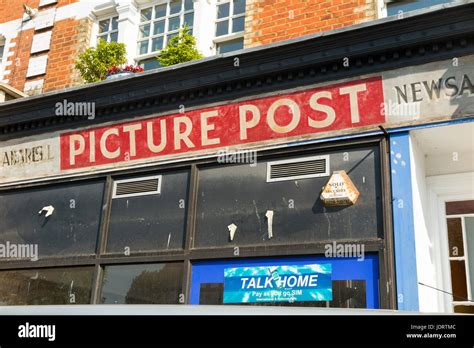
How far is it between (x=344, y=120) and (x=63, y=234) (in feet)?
14.6

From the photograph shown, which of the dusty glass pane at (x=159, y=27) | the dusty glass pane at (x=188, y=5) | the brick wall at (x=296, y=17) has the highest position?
the dusty glass pane at (x=188, y=5)

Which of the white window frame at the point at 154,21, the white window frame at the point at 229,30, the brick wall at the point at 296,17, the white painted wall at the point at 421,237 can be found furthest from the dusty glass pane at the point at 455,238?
the white window frame at the point at 154,21

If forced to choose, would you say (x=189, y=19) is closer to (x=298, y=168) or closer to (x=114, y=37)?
(x=114, y=37)

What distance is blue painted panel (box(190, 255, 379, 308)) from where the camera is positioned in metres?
5.60

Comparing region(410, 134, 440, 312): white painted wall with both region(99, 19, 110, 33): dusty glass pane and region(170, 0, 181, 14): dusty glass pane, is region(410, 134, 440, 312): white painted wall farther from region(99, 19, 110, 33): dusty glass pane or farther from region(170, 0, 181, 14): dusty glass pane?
region(99, 19, 110, 33): dusty glass pane

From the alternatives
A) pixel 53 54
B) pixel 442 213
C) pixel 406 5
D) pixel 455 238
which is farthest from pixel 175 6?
pixel 455 238

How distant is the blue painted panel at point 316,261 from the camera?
560 cm

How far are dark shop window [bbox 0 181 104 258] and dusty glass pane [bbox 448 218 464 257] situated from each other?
A: 4.79 meters

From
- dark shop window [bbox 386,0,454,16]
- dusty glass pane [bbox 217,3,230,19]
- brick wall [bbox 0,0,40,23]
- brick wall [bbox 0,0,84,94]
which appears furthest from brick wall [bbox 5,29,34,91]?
dark shop window [bbox 386,0,454,16]

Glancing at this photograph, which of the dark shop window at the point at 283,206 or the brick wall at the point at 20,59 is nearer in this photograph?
the dark shop window at the point at 283,206

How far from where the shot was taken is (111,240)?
23.9 feet

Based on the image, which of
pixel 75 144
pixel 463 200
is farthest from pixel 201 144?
pixel 463 200

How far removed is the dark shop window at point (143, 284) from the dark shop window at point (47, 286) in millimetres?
350

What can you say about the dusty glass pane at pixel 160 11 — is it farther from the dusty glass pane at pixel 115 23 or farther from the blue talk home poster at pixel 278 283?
the blue talk home poster at pixel 278 283
